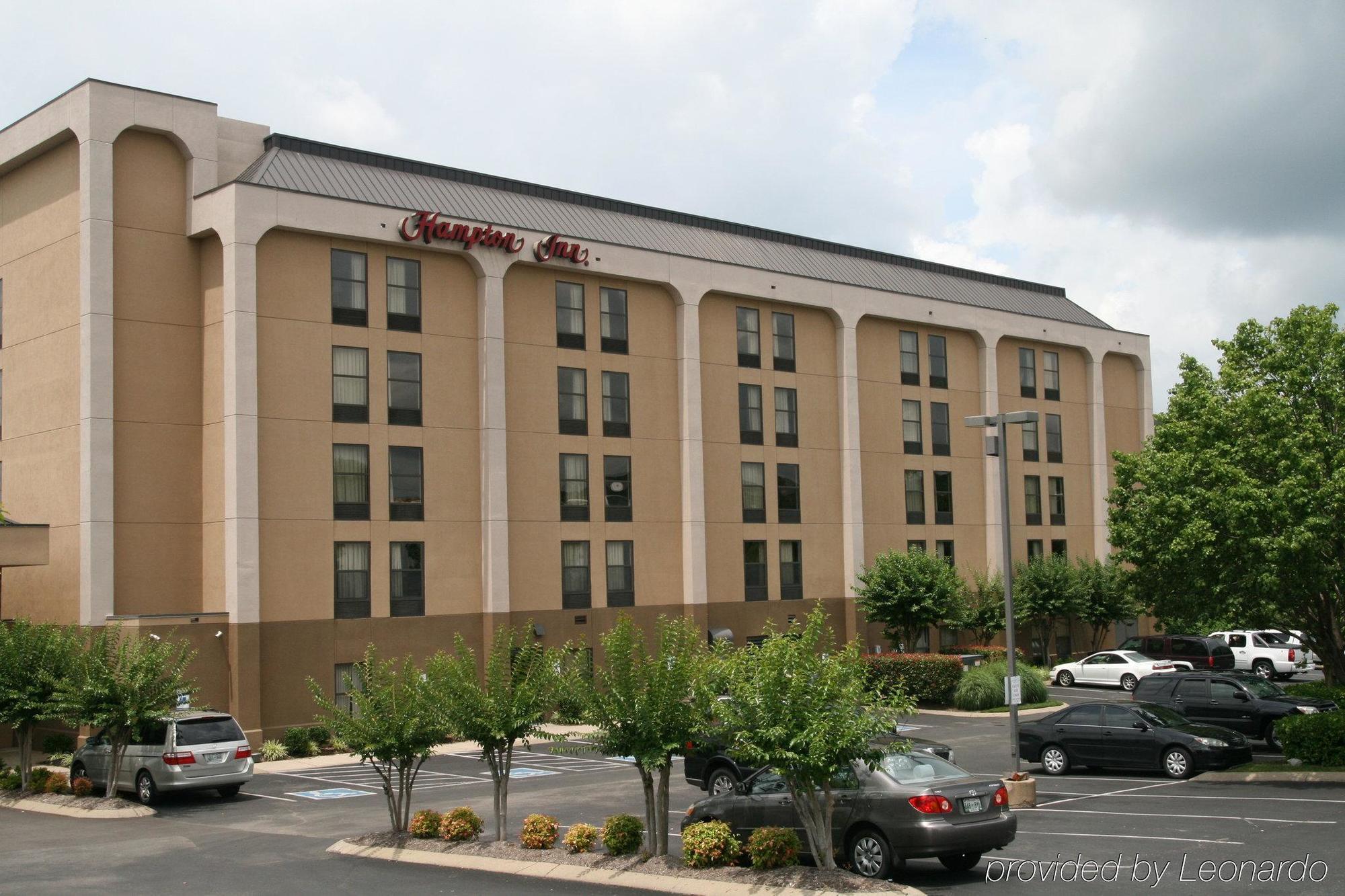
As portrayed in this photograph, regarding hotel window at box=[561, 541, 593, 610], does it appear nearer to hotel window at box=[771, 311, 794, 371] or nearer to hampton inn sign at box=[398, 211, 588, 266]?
hampton inn sign at box=[398, 211, 588, 266]

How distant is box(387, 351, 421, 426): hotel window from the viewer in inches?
1558

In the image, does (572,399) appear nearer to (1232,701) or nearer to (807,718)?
(1232,701)

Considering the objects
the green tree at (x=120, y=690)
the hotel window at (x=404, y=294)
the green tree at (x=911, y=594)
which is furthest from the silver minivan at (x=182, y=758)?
the green tree at (x=911, y=594)

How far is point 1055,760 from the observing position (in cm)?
2783

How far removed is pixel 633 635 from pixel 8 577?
29037 millimetres

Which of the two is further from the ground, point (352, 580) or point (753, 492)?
point (753, 492)

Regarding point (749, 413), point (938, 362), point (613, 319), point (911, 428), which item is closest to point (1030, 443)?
point (938, 362)

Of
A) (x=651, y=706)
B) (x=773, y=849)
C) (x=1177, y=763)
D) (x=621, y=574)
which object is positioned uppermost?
(x=621, y=574)

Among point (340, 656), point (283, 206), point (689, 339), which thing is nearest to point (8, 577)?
point (340, 656)

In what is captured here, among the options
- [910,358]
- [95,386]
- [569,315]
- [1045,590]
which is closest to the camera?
[95,386]

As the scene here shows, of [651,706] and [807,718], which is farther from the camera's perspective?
[651,706]

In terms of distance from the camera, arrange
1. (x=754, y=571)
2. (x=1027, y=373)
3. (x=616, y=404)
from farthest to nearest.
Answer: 1. (x=1027, y=373)
2. (x=754, y=571)
3. (x=616, y=404)

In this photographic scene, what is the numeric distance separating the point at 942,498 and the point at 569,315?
1996cm

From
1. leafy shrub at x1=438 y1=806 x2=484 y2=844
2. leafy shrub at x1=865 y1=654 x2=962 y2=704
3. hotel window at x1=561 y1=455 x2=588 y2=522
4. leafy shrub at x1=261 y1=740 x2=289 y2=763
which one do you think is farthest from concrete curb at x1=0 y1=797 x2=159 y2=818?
leafy shrub at x1=865 y1=654 x2=962 y2=704
